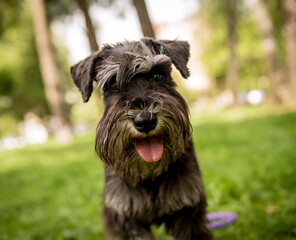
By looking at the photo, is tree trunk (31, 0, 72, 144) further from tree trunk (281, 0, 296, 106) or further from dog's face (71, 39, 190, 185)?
dog's face (71, 39, 190, 185)

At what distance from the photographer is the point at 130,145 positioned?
2.51 meters

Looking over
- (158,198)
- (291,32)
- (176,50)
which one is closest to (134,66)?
(176,50)

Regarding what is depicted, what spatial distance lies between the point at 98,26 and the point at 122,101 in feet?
59.9

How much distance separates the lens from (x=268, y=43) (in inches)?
554

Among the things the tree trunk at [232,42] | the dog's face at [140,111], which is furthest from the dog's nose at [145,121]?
the tree trunk at [232,42]

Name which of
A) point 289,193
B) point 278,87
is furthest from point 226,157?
point 278,87

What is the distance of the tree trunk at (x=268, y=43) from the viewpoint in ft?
45.5

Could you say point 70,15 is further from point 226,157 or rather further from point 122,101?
point 122,101

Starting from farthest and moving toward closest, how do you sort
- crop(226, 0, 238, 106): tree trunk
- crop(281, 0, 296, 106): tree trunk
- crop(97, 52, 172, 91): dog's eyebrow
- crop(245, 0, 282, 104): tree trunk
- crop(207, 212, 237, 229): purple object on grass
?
crop(226, 0, 238, 106): tree trunk → crop(245, 0, 282, 104): tree trunk → crop(281, 0, 296, 106): tree trunk → crop(207, 212, 237, 229): purple object on grass → crop(97, 52, 172, 91): dog's eyebrow

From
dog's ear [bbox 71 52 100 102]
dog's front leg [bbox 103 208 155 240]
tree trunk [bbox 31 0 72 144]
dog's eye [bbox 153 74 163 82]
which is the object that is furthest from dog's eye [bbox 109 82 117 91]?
tree trunk [bbox 31 0 72 144]

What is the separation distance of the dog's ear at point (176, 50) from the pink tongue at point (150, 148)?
2.73ft

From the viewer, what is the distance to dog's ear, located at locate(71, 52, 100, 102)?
3047 mm

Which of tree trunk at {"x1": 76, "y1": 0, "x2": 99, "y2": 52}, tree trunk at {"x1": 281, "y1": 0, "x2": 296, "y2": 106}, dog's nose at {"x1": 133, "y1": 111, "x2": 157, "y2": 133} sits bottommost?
dog's nose at {"x1": 133, "y1": 111, "x2": 157, "y2": 133}

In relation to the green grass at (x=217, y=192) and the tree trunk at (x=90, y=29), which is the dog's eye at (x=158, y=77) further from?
the tree trunk at (x=90, y=29)
